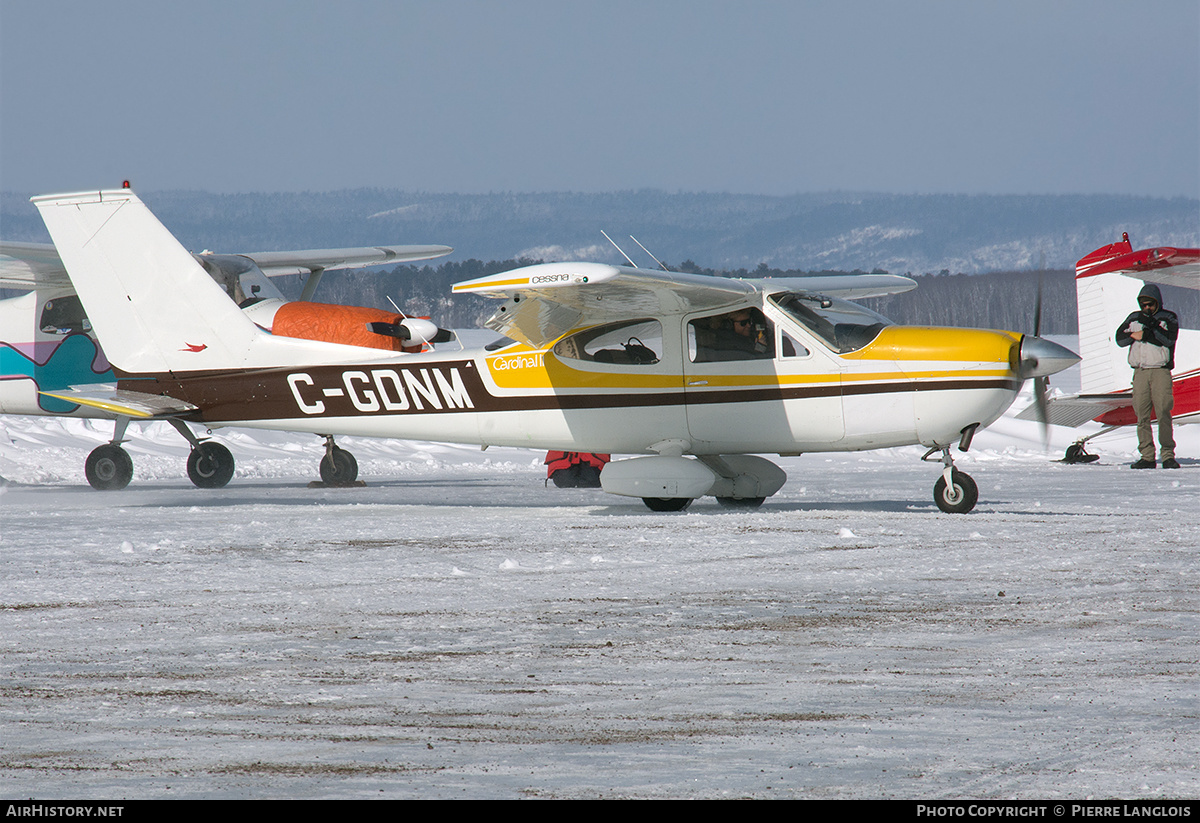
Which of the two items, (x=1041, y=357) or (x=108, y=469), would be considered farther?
(x=108, y=469)

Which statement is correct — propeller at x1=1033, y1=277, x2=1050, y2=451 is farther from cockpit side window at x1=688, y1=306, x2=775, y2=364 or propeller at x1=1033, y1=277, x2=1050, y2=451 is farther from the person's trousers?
the person's trousers

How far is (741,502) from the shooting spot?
32.9ft

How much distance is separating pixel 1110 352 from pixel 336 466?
10532mm

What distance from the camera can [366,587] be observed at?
5.64 meters

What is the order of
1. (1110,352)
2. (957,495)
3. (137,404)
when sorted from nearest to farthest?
(957,495)
(137,404)
(1110,352)

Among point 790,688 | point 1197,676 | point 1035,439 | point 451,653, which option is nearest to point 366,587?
point 451,653

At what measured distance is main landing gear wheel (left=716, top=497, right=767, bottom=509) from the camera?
9914 millimetres

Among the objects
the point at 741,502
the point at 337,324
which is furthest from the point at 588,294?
the point at 337,324

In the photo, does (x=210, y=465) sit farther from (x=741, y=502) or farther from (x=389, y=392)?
(x=741, y=502)

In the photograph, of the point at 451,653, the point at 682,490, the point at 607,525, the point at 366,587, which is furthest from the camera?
the point at 682,490

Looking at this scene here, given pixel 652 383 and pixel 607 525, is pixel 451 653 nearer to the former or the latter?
pixel 607 525

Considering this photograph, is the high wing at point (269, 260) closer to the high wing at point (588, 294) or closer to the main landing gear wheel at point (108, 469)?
the main landing gear wheel at point (108, 469)

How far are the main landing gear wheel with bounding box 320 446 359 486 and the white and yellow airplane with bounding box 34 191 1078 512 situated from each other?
2674mm

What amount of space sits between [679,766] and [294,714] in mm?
1204
